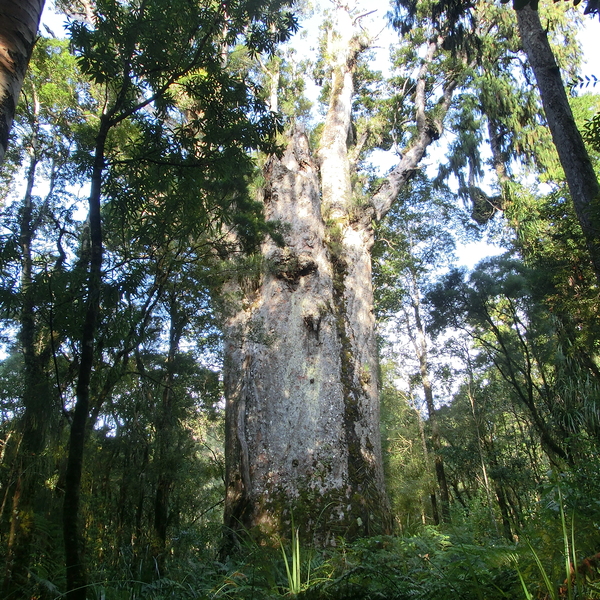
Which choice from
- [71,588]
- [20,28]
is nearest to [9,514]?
[71,588]

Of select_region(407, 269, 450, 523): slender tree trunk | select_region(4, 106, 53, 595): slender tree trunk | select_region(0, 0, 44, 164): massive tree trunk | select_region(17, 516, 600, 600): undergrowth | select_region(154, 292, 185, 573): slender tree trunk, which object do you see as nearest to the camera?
select_region(17, 516, 600, 600): undergrowth

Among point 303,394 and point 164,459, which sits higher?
point 303,394

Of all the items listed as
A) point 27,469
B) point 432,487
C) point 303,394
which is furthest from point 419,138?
point 27,469

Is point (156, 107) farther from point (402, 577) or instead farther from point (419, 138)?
point (419, 138)

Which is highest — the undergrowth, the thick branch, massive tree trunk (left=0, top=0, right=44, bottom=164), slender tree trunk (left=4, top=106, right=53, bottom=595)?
the thick branch

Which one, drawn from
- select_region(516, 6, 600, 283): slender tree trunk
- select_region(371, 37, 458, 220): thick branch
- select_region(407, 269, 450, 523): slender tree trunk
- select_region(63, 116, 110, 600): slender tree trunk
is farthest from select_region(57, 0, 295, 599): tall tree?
select_region(407, 269, 450, 523): slender tree trunk

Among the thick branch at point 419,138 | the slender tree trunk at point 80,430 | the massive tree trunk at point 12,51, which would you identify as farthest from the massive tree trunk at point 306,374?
the massive tree trunk at point 12,51

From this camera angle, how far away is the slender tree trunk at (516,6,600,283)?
5.38 metres

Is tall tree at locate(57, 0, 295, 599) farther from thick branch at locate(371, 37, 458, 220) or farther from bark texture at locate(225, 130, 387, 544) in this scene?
thick branch at locate(371, 37, 458, 220)

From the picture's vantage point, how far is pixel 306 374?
21.7ft

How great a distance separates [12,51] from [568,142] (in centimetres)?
626

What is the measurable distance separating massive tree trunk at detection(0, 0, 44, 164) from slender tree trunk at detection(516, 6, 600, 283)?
5651 mm

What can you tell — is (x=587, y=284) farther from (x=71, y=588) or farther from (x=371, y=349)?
(x=71, y=588)

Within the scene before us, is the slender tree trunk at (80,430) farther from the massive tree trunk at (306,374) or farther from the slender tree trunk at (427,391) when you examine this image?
the slender tree trunk at (427,391)
